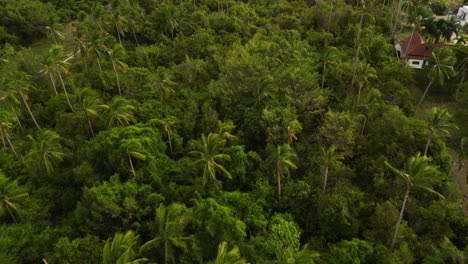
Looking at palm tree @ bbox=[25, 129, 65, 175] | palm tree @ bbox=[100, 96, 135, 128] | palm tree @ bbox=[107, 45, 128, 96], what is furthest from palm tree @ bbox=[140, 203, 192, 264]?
palm tree @ bbox=[107, 45, 128, 96]

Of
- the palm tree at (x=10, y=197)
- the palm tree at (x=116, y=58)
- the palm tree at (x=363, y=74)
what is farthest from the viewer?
the palm tree at (x=116, y=58)

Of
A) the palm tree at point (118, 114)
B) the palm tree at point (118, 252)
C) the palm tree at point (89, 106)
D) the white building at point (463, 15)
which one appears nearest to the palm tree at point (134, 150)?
the palm tree at point (118, 114)

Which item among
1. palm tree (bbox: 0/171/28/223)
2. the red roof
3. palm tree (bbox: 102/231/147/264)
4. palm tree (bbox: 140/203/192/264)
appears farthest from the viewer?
the red roof

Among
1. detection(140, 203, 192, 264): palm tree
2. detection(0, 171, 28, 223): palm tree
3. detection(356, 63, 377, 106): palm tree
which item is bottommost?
detection(0, 171, 28, 223): palm tree

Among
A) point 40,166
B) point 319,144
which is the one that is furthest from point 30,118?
point 319,144

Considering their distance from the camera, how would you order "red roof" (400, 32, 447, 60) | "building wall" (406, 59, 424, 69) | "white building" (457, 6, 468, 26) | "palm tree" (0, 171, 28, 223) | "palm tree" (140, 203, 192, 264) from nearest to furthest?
"palm tree" (140, 203, 192, 264), "palm tree" (0, 171, 28, 223), "red roof" (400, 32, 447, 60), "building wall" (406, 59, 424, 69), "white building" (457, 6, 468, 26)

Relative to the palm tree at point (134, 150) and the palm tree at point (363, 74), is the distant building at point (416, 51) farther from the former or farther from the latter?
the palm tree at point (134, 150)

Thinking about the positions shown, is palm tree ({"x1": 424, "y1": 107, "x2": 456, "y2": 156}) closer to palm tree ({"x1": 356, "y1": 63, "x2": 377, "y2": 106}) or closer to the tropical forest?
the tropical forest
